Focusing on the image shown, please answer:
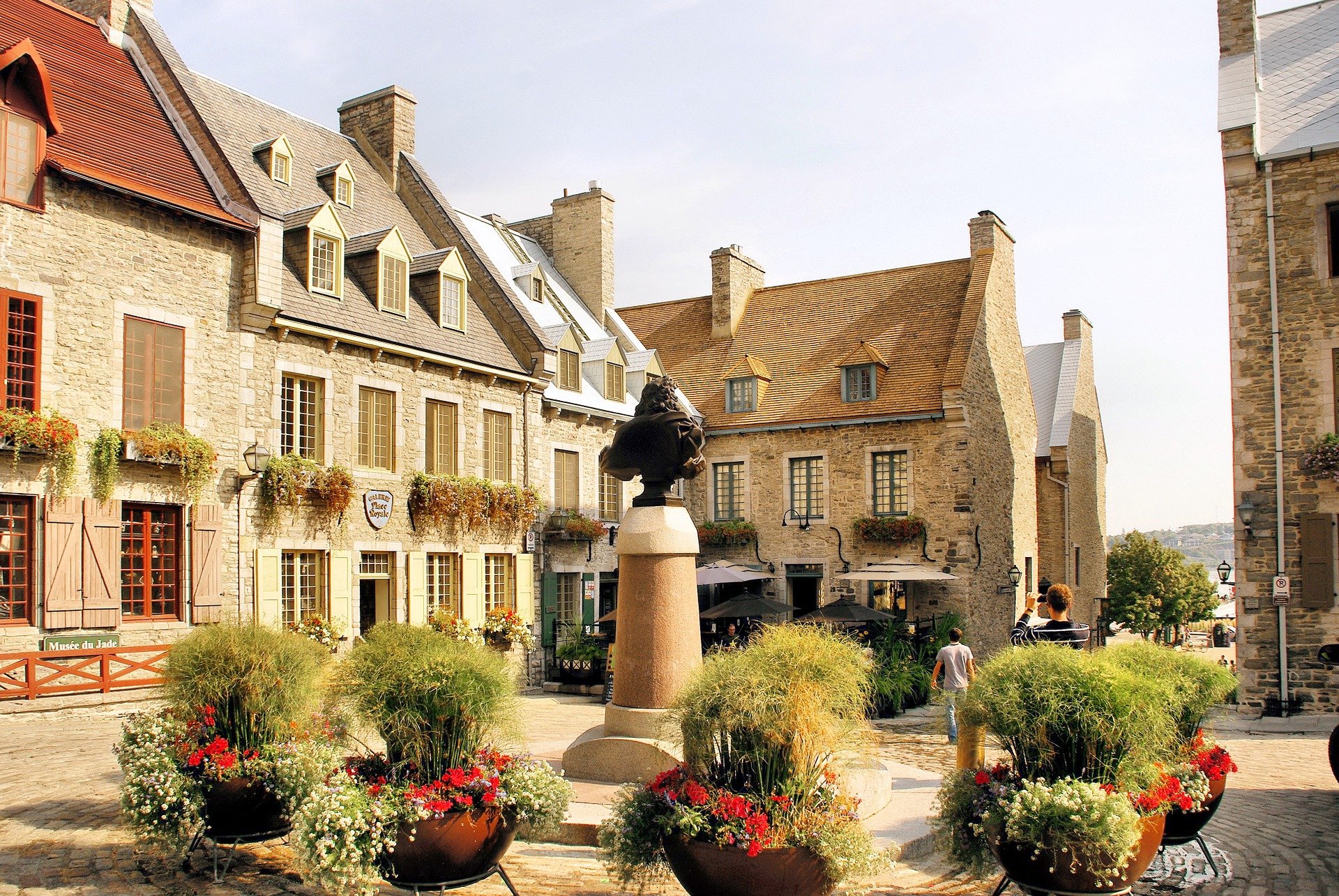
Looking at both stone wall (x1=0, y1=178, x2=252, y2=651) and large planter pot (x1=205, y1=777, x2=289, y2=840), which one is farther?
stone wall (x1=0, y1=178, x2=252, y2=651)

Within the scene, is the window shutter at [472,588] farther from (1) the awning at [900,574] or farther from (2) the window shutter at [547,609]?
(1) the awning at [900,574]

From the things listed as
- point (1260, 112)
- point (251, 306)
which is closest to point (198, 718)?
point (251, 306)

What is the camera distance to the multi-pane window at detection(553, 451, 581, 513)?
23.1 meters

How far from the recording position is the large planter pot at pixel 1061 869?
5.75 metres

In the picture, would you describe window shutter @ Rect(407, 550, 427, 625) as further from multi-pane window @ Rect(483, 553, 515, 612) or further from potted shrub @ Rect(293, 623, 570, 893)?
potted shrub @ Rect(293, 623, 570, 893)

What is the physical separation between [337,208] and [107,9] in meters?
4.77

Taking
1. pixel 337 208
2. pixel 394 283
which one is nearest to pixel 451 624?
pixel 394 283

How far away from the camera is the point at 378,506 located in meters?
18.2

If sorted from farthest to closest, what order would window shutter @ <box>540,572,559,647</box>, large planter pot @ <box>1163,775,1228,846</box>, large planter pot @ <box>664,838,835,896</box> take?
1. window shutter @ <box>540,572,559,647</box>
2. large planter pot @ <box>1163,775,1228,846</box>
3. large planter pot @ <box>664,838,835,896</box>

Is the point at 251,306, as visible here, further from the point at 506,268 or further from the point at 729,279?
the point at 729,279

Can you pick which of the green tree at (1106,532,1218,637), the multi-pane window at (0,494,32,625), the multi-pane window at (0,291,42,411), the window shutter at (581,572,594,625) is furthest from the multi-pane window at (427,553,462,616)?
the green tree at (1106,532,1218,637)

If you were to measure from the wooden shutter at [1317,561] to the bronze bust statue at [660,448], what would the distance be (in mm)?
11828

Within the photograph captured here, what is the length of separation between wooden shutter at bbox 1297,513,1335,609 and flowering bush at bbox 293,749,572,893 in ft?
49.0

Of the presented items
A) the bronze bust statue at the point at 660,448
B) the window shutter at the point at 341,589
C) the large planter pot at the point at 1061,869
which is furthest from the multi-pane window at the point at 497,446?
the large planter pot at the point at 1061,869
